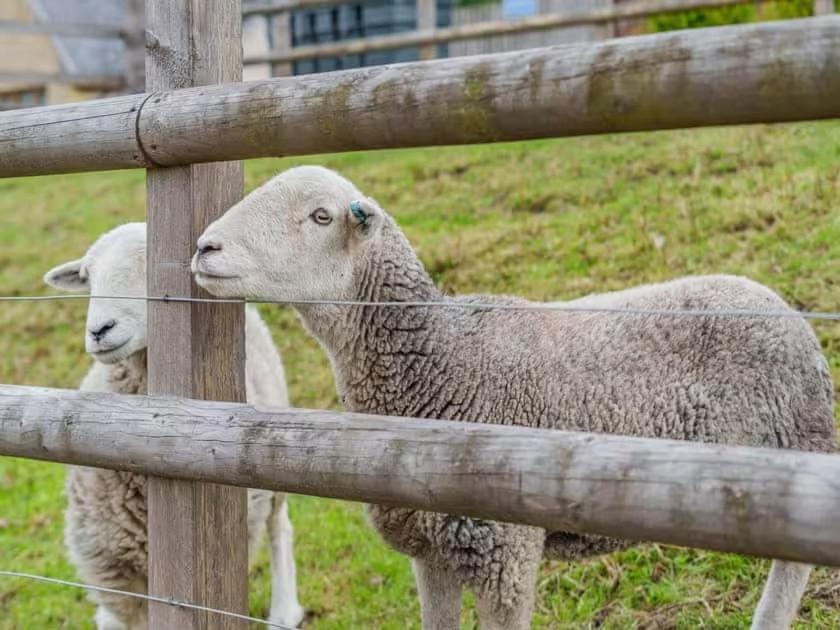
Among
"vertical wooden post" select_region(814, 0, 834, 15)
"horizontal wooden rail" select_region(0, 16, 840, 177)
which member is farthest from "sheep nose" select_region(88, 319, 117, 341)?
"vertical wooden post" select_region(814, 0, 834, 15)

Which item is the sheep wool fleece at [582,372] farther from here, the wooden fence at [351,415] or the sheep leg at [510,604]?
the wooden fence at [351,415]

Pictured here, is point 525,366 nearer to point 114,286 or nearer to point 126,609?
point 114,286

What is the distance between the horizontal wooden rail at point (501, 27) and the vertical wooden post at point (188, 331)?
6.82 m

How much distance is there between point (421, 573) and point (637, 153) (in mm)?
5077

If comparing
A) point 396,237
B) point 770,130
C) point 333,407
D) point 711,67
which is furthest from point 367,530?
point 770,130

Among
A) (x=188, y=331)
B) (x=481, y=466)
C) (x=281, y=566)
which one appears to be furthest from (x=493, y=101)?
(x=281, y=566)

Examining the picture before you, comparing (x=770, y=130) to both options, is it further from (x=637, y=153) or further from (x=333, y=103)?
(x=333, y=103)

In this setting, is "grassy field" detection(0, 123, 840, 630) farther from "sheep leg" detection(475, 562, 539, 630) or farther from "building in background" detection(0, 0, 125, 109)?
"building in background" detection(0, 0, 125, 109)

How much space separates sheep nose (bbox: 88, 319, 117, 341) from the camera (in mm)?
3045

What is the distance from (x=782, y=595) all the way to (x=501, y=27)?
24.1 feet

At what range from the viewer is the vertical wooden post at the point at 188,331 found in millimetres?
2289

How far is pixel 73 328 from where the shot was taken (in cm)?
780

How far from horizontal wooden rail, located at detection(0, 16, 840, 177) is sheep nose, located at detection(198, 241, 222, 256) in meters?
0.21

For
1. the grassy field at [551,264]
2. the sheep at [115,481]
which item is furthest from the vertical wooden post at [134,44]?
the sheep at [115,481]
